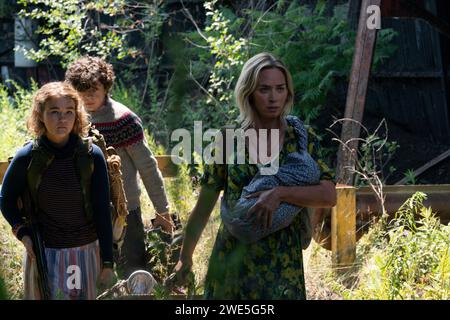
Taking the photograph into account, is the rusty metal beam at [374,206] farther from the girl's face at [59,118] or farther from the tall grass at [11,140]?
the girl's face at [59,118]

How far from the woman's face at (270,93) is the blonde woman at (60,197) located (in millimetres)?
823

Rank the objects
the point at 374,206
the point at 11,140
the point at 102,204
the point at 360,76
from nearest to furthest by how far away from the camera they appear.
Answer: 1. the point at 102,204
2. the point at 374,206
3. the point at 360,76
4. the point at 11,140

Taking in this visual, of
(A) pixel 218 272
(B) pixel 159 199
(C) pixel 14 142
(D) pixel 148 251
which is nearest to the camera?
(A) pixel 218 272

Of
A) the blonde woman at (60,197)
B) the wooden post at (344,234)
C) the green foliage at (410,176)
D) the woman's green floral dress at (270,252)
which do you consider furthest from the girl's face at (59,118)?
the green foliage at (410,176)

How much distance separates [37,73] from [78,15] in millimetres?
4305

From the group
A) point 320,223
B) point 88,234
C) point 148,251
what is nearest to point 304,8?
point 320,223

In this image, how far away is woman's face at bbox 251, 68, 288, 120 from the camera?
3242 mm

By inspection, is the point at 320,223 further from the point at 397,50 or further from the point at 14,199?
the point at 397,50

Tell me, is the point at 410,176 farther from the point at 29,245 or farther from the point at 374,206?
the point at 29,245

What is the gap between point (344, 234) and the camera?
5.57m

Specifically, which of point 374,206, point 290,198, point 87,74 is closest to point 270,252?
point 290,198

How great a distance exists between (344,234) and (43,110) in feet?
8.23

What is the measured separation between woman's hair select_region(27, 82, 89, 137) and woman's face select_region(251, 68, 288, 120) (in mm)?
890

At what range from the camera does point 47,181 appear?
3.67 meters
